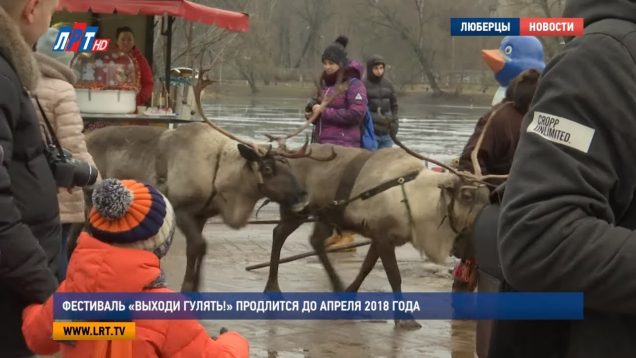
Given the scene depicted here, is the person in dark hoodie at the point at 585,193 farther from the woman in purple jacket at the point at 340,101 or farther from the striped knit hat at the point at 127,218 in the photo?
the woman in purple jacket at the point at 340,101

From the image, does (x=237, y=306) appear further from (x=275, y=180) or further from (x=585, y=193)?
(x=275, y=180)

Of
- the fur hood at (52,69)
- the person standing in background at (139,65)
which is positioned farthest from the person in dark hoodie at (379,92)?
the fur hood at (52,69)

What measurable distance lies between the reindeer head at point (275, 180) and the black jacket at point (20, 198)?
14.8 feet

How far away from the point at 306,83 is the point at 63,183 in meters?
51.8

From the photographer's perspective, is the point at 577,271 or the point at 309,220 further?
the point at 309,220

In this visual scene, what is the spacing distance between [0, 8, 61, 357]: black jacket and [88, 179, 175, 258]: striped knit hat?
0.23 meters

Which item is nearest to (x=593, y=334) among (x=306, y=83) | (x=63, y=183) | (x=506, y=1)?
(x=63, y=183)

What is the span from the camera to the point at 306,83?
55.6 meters

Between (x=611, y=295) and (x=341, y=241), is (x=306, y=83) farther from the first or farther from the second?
(x=611, y=295)

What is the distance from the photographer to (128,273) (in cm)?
322

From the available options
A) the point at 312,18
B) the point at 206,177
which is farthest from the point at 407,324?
the point at 312,18

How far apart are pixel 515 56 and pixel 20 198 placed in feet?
13.5

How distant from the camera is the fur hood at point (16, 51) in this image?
134 inches

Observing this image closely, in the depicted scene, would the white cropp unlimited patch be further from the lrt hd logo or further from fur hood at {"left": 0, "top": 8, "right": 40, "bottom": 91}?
the lrt hd logo
